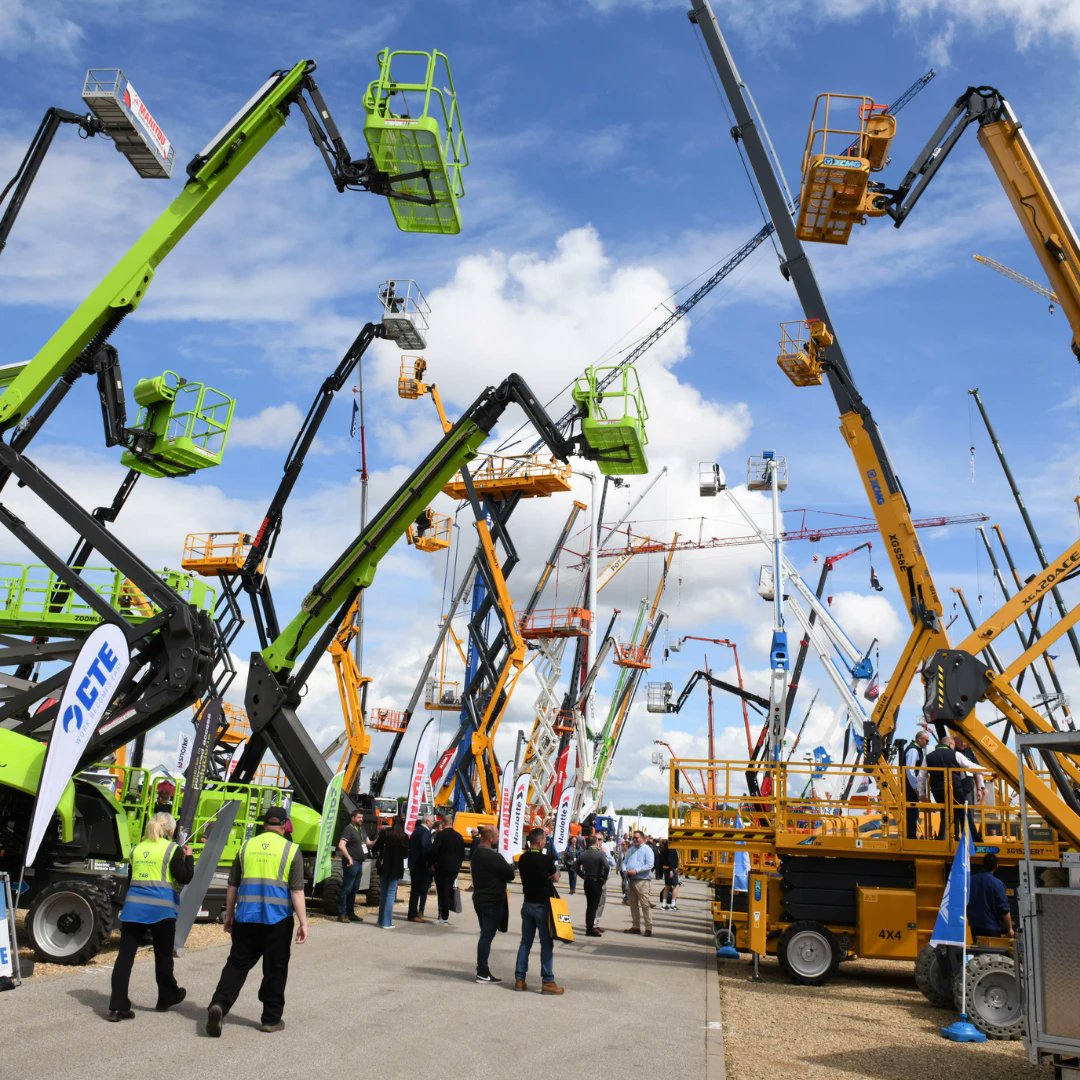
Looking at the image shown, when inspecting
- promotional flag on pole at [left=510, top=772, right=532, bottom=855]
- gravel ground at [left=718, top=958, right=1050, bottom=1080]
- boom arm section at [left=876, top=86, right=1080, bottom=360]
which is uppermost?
boom arm section at [left=876, top=86, right=1080, bottom=360]

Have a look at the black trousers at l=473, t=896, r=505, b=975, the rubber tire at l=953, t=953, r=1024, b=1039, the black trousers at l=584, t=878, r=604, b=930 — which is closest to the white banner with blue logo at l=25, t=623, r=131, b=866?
the black trousers at l=473, t=896, r=505, b=975

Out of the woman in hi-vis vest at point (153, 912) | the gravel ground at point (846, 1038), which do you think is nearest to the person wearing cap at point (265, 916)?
the woman in hi-vis vest at point (153, 912)

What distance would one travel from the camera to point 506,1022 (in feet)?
32.4

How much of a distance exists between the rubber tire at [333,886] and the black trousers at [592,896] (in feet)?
13.7

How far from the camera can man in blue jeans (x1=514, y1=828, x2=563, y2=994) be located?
1164 centimetres

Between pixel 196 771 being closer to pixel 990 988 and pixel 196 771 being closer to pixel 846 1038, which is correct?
pixel 846 1038

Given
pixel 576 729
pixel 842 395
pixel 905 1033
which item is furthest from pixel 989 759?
pixel 576 729

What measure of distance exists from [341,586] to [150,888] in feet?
34.7

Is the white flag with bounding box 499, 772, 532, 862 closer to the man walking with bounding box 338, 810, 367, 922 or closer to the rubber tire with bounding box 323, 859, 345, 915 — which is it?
the man walking with bounding box 338, 810, 367, 922

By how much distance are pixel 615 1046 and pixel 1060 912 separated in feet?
12.9

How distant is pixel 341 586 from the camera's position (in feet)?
63.2

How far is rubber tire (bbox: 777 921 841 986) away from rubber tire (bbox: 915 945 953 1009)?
4.07 feet

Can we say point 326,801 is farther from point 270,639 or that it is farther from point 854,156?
point 854,156

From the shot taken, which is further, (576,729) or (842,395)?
(576,729)
